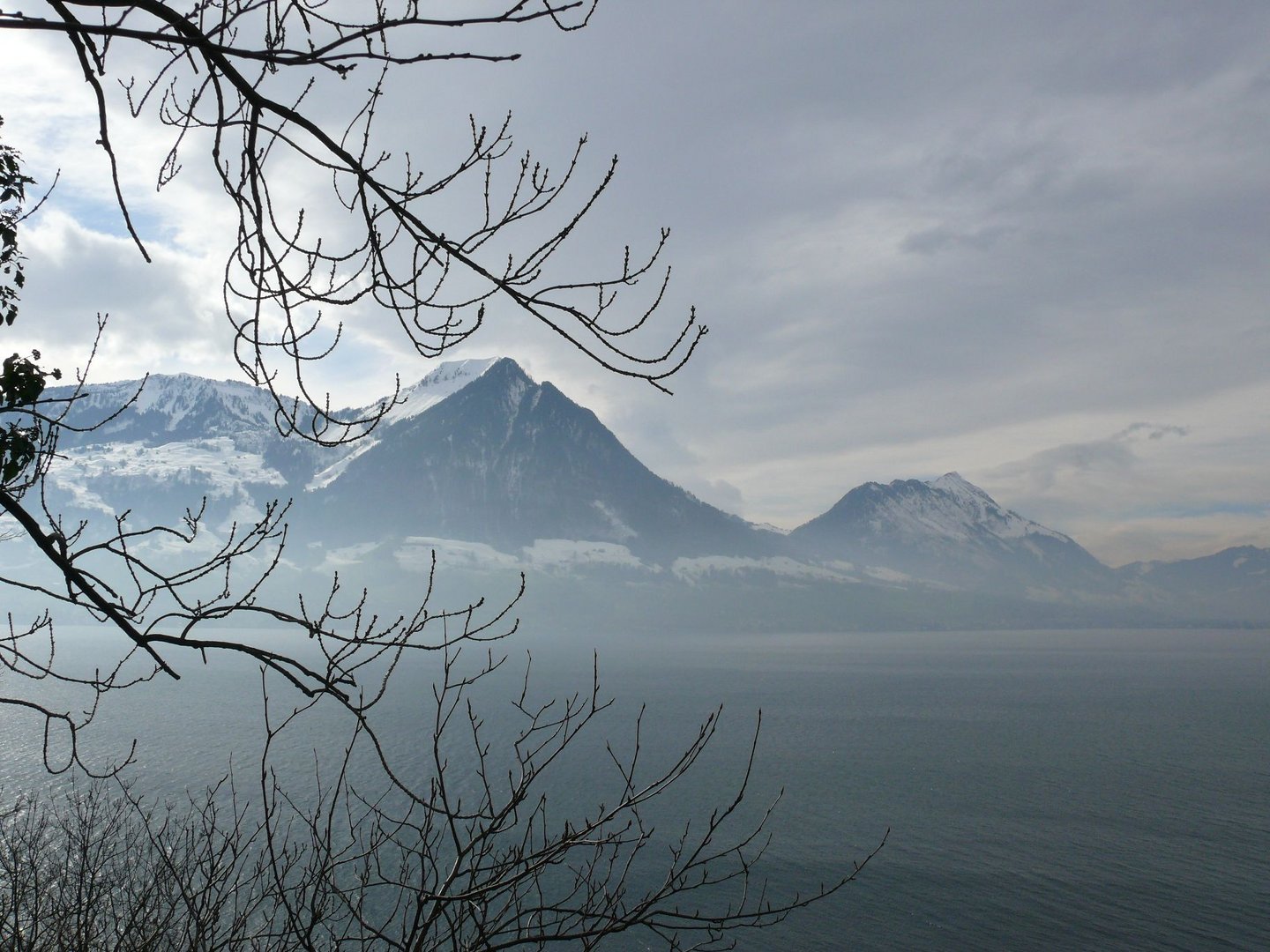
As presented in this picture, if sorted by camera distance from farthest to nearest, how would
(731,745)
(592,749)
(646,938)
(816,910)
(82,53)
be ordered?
1. (731,745)
2. (592,749)
3. (816,910)
4. (646,938)
5. (82,53)

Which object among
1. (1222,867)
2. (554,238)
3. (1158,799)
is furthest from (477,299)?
(1158,799)

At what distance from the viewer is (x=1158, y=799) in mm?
66562

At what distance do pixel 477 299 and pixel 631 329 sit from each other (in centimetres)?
71

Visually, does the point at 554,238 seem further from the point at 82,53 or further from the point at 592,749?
the point at 592,749

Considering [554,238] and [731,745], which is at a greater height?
[554,238]

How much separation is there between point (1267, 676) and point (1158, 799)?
5780 inches

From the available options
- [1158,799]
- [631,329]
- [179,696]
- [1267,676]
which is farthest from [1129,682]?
[631,329]

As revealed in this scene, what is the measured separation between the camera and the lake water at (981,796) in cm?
4191

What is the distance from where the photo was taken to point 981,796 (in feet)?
221

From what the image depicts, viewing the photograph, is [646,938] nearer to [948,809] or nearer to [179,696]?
[948,809]

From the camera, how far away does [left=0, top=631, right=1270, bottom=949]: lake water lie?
41906mm

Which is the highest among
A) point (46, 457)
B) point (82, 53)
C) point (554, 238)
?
point (82, 53)

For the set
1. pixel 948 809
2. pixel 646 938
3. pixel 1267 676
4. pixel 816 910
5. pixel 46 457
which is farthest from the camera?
pixel 1267 676

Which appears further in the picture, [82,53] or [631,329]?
[631,329]
